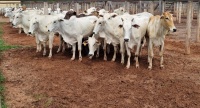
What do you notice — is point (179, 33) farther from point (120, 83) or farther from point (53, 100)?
point (53, 100)

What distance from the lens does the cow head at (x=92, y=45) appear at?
36.4ft

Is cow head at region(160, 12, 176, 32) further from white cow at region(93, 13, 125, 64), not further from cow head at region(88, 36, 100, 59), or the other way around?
cow head at region(88, 36, 100, 59)

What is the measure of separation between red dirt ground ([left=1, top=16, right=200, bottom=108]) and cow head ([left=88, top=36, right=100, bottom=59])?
314mm

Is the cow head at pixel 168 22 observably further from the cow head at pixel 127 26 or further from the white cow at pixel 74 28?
the white cow at pixel 74 28

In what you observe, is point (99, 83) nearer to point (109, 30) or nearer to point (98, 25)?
point (109, 30)

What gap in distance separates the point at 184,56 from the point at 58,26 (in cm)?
472

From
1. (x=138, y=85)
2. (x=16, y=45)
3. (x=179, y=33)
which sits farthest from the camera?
(x=179, y=33)

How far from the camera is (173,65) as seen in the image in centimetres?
1070

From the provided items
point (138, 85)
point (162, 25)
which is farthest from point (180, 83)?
point (162, 25)

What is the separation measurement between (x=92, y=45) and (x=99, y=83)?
233cm

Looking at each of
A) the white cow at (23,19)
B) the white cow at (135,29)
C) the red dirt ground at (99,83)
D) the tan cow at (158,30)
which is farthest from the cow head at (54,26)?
the white cow at (23,19)

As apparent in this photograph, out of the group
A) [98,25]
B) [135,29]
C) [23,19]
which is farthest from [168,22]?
[23,19]

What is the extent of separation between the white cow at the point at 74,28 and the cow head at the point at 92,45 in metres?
0.48

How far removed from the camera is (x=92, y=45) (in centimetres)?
1116
